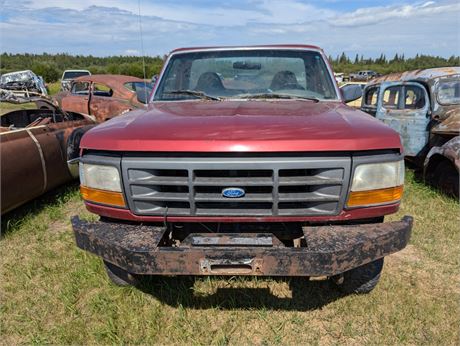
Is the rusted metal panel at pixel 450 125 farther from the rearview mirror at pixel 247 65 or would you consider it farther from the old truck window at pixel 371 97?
the rearview mirror at pixel 247 65

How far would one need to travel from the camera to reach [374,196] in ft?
7.18

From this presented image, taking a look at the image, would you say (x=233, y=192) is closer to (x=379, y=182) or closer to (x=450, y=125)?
(x=379, y=182)

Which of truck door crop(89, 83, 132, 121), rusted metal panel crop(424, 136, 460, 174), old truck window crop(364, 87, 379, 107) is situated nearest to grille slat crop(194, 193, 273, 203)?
rusted metal panel crop(424, 136, 460, 174)

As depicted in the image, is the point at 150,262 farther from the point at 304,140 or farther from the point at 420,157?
the point at 420,157

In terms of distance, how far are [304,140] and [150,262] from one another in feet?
3.63

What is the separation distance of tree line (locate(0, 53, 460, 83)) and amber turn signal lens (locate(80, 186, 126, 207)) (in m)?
2.49

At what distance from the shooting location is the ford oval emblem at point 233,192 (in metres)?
2.12

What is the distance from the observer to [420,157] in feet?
19.5

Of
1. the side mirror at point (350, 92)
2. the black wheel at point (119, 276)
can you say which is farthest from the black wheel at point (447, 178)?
the black wheel at point (119, 276)

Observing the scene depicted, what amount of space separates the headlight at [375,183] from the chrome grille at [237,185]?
0.08 m

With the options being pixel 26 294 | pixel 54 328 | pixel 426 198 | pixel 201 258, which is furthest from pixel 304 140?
pixel 426 198

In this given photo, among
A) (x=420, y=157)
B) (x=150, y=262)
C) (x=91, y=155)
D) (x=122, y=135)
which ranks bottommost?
(x=420, y=157)

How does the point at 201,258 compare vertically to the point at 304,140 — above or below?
below

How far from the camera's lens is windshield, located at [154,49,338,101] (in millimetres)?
3271
